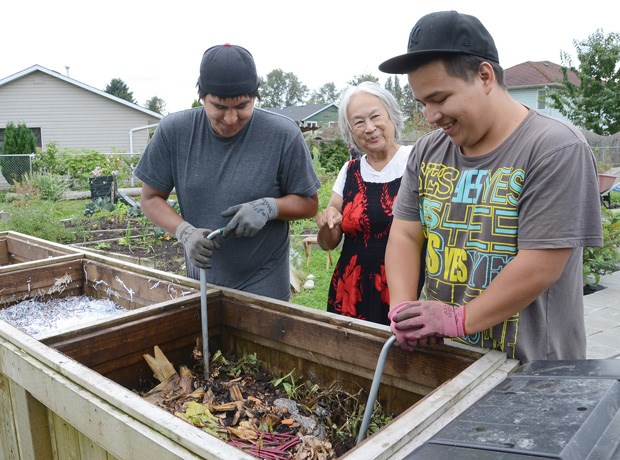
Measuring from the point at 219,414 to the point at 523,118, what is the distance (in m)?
1.26

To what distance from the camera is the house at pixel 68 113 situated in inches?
797

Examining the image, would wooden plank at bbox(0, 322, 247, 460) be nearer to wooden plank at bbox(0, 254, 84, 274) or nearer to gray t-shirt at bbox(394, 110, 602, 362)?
gray t-shirt at bbox(394, 110, 602, 362)

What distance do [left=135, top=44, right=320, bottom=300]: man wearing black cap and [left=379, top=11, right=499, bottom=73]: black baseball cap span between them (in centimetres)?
91

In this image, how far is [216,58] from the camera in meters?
2.05

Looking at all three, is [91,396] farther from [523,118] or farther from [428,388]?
[523,118]

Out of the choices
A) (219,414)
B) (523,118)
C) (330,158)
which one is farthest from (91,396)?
(330,158)

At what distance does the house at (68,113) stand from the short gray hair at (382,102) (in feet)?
61.5

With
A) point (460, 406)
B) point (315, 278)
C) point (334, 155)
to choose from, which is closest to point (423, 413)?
point (460, 406)

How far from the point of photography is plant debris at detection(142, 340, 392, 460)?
62.4 inches

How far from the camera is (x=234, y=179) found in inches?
88.9

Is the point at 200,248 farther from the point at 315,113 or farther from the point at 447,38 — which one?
the point at 315,113

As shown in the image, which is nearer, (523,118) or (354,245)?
(523,118)

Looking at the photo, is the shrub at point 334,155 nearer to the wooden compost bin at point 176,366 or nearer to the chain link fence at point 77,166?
the chain link fence at point 77,166

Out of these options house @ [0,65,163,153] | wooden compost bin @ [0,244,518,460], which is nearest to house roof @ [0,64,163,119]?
house @ [0,65,163,153]
